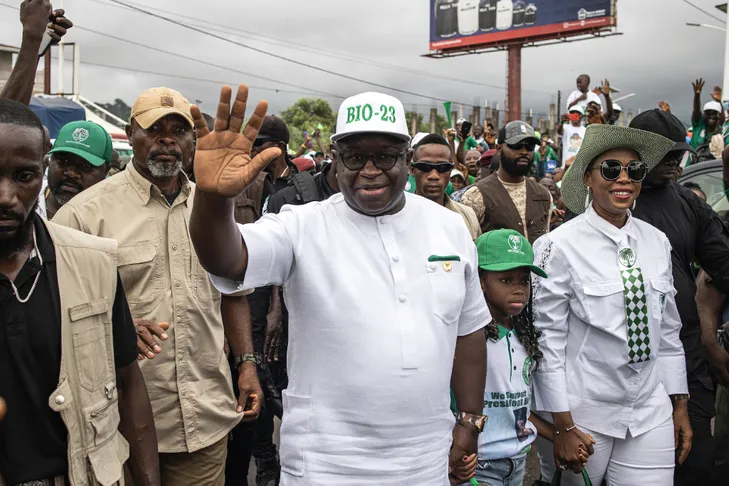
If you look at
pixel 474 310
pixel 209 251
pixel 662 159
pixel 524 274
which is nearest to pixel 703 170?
pixel 662 159

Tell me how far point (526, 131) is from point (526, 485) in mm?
2856

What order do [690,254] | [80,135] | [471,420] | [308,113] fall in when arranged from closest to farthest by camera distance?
[471,420] → [690,254] → [80,135] → [308,113]

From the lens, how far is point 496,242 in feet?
11.9

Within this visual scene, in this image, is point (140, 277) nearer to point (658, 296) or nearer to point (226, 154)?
point (226, 154)

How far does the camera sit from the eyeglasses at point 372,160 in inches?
97.7

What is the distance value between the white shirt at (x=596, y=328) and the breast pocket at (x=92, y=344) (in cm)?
214

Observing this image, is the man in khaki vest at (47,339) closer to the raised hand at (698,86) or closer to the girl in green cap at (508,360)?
the girl in green cap at (508,360)

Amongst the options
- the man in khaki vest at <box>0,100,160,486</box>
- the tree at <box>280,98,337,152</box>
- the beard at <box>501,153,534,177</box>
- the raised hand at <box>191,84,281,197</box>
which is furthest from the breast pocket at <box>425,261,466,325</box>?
the tree at <box>280,98,337,152</box>

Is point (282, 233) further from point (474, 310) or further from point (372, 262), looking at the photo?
point (474, 310)

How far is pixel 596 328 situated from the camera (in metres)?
3.54

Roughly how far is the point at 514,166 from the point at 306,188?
2.15m

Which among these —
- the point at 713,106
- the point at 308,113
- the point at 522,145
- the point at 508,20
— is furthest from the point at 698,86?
the point at 308,113

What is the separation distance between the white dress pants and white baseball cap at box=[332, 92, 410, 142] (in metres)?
2.00

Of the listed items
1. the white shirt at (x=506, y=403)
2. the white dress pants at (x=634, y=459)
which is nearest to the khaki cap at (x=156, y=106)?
the white shirt at (x=506, y=403)
